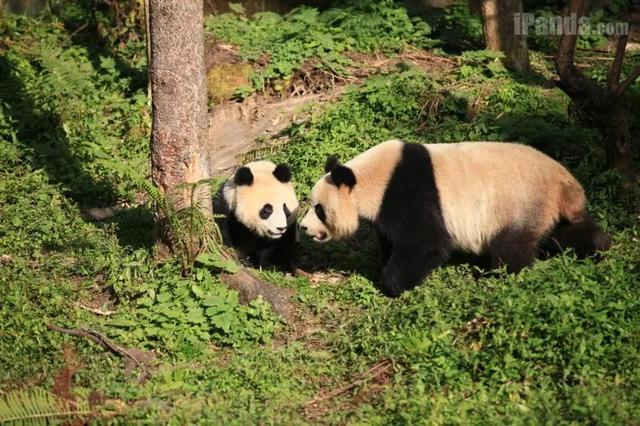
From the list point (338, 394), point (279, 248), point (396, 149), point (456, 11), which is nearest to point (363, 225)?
point (279, 248)

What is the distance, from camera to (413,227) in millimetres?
7180

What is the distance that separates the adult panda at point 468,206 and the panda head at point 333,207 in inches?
1.5

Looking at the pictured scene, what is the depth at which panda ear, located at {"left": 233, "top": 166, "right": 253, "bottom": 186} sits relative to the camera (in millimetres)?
8016

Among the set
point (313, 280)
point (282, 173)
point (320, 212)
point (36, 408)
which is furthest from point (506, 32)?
point (36, 408)

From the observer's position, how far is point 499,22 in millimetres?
11164

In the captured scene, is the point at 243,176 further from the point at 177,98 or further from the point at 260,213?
the point at 177,98

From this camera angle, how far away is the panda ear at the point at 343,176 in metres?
7.36

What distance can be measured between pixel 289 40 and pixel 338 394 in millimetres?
7020

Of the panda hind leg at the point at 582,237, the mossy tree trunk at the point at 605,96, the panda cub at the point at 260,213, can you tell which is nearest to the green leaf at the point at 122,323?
the panda cub at the point at 260,213

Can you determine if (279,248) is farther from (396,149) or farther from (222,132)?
(222,132)

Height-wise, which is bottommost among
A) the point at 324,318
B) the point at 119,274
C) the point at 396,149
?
the point at 324,318

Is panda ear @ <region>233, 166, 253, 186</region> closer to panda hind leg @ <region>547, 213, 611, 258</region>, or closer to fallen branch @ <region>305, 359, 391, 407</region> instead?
fallen branch @ <region>305, 359, 391, 407</region>

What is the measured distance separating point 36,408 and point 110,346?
1.03m

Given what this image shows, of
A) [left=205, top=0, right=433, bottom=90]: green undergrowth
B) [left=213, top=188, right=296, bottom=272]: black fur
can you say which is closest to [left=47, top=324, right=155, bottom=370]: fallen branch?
[left=213, top=188, right=296, bottom=272]: black fur
